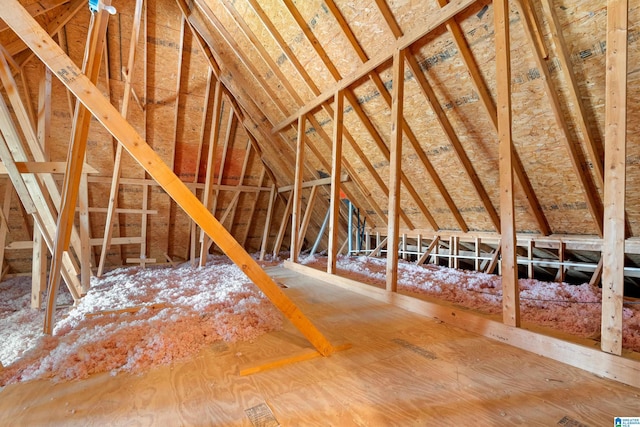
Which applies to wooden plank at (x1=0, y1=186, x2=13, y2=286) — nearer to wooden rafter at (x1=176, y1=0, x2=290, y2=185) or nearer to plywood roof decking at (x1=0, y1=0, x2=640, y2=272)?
plywood roof decking at (x1=0, y1=0, x2=640, y2=272)

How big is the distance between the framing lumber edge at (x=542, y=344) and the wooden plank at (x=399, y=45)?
8.31 feet

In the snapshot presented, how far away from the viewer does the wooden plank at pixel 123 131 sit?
1432 mm

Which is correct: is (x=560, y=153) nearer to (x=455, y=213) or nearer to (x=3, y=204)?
(x=455, y=213)

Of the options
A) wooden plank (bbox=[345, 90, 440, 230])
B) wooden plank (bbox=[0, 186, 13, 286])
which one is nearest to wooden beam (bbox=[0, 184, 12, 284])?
wooden plank (bbox=[0, 186, 13, 286])

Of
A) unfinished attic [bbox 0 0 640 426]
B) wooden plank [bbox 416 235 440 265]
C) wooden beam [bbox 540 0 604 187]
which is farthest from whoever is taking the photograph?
wooden plank [bbox 416 235 440 265]

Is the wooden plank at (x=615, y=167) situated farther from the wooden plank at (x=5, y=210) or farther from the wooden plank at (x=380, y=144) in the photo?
the wooden plank at (x=5, y=210)

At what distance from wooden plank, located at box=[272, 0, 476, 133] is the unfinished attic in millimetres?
34

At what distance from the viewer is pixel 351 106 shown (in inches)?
162

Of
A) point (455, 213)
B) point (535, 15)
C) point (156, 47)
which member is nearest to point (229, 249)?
point (535, 15)

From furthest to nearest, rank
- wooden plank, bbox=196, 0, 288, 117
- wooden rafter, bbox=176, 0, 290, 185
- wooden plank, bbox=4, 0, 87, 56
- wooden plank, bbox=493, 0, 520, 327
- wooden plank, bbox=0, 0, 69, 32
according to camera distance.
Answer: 1. wooden rafter, bbox=176, 0, 290, 185
2. wooden plank, bbox=196, 0, 288, 117
3. wooden plank, bbox=4, 0, 87, 56
4. wooden plank, bbox=0, 0, 69, 32
5. wooden plank, bbox=493, 0, 520, 327

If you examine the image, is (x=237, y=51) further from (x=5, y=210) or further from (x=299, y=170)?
(x=5, y=210)

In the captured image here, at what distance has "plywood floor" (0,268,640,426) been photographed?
1.32 meters

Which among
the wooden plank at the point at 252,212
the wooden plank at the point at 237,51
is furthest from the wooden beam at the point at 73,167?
the wooden plank at the point at 252,212

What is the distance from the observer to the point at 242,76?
5.27m
